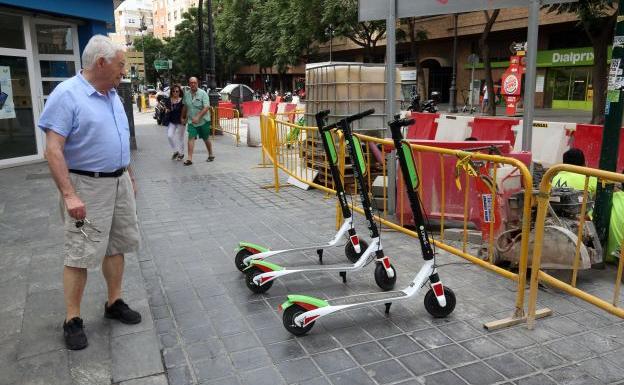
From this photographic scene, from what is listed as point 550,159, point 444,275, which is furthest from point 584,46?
point 444,275

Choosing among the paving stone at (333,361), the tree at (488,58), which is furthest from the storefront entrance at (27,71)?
the tree at (488,58)

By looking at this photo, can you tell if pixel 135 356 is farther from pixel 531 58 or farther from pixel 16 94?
pixel 16 94

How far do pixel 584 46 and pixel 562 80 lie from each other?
2.35 m

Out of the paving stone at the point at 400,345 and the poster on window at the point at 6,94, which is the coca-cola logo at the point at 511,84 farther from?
the paving stone at the point at 400,345

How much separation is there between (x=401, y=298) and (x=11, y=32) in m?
9.41

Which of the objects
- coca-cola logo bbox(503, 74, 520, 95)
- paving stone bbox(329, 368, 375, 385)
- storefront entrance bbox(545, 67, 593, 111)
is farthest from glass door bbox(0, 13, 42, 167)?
storefront entrance bbox(545, 67, 593, 111)

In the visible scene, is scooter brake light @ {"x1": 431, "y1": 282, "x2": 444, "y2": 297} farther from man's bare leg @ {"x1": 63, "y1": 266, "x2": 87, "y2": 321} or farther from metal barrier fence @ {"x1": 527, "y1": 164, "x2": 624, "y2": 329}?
man's bare leg @ {"x1": 63, "y1": 266, "x2": 87, "y2": 321}

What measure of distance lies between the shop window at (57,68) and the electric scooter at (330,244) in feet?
27.4

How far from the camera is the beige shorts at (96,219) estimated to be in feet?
10.3

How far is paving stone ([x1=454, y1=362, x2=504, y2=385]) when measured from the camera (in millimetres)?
2900

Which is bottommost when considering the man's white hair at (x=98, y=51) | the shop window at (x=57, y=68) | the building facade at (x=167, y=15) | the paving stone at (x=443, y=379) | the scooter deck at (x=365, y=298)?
the paving stone at (x=443, y=379)

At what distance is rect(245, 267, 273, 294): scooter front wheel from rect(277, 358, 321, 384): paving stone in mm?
1034

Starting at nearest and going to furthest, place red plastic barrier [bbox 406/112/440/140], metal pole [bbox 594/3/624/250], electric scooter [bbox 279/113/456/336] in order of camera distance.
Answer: electric scooter [bbox 279/113/456/336], metal pole [bbox 594/3/624/250], red plastic barrier [bbox 406/112/440/140]

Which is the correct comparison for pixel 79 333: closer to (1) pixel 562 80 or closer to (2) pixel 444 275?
(2) pixel 444 275
